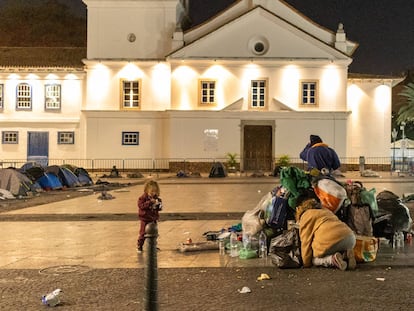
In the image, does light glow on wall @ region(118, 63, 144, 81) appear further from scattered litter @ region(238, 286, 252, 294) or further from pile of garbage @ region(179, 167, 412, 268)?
scattered litter @ region(238, 286, 252, 294)

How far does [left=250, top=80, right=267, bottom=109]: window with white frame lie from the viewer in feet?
135

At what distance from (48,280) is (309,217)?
13.0 feet

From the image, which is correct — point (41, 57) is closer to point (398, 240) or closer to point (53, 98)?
point (53, 98)

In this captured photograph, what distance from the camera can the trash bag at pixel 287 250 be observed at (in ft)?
31.6

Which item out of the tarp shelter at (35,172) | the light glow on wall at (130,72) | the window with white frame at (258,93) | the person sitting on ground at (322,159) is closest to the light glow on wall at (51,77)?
the light glow on wall at (130,72)

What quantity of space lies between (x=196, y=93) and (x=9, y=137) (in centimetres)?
1316

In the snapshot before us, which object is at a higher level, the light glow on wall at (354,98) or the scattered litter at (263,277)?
the light glow on wall at (354,98)

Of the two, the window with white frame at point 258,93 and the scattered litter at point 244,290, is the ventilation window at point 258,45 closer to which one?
the window with white frame at point 258,93

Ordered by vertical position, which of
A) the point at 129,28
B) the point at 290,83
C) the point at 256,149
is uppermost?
the point at 129,28

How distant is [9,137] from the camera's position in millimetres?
43188

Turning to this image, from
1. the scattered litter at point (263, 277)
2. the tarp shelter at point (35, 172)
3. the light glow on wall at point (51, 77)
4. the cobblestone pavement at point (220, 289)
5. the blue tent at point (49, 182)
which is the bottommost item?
the cobblestone pavement at point (220, 289)

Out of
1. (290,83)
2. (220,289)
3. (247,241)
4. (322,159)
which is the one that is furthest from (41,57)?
(220,289)

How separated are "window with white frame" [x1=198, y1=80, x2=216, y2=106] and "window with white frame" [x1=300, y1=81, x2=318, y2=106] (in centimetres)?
572

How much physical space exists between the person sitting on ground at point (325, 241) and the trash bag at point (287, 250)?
0.40ft
